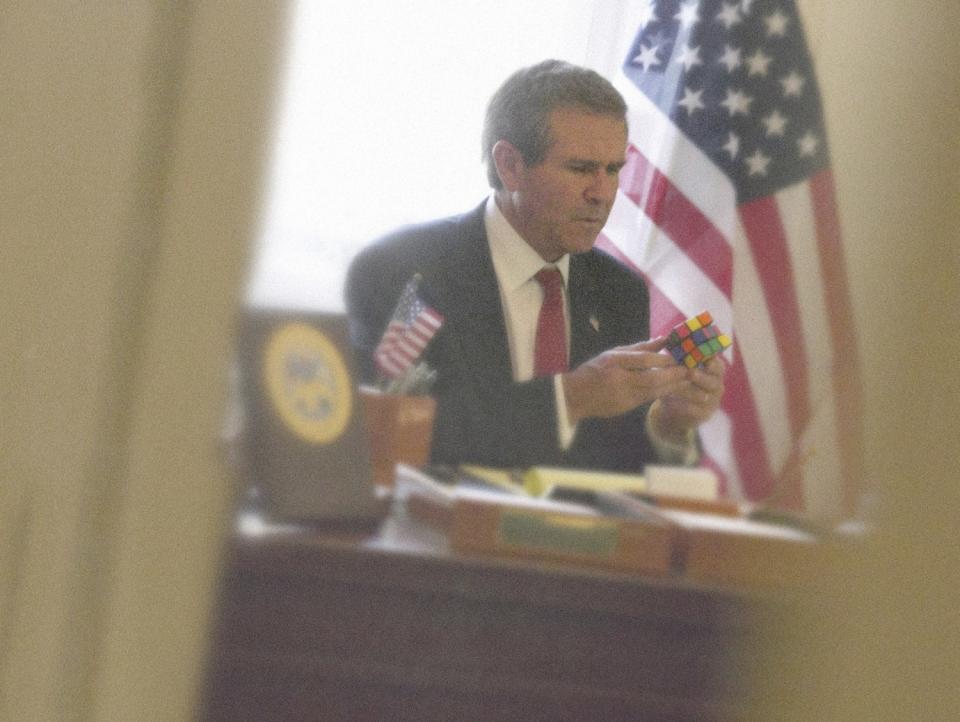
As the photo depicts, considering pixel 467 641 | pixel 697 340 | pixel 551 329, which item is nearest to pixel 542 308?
pixel 551 329

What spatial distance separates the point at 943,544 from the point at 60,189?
824 mm

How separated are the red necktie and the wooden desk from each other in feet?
0.58

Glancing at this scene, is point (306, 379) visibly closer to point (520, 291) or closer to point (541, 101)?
point (520, 291)

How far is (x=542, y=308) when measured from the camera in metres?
1.03

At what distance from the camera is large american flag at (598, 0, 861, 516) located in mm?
1003

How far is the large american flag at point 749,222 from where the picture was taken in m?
1.00

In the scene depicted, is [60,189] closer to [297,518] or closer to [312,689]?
[297,518]

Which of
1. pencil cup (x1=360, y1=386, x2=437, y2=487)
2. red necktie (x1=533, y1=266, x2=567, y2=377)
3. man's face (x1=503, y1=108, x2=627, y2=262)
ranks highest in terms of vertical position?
man's face (x1=503, y1=108, x2=627, y2=262)

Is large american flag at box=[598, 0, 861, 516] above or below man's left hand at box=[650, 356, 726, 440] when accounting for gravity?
above

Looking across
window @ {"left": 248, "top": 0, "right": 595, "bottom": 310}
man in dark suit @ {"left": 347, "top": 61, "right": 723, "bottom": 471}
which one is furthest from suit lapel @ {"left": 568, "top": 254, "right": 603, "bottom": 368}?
window @ {"left": 248, "top": 0, "right": 595, "bottom": 310}

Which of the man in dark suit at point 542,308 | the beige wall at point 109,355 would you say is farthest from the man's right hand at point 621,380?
the beige wall at point 109,355

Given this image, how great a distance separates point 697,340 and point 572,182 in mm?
171

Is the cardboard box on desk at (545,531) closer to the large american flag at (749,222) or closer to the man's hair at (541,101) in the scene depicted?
the large american flag at (749,222)

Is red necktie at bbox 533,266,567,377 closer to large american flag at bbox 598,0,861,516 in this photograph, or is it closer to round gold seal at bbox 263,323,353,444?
large american flag at bbox 598,0,861,516
